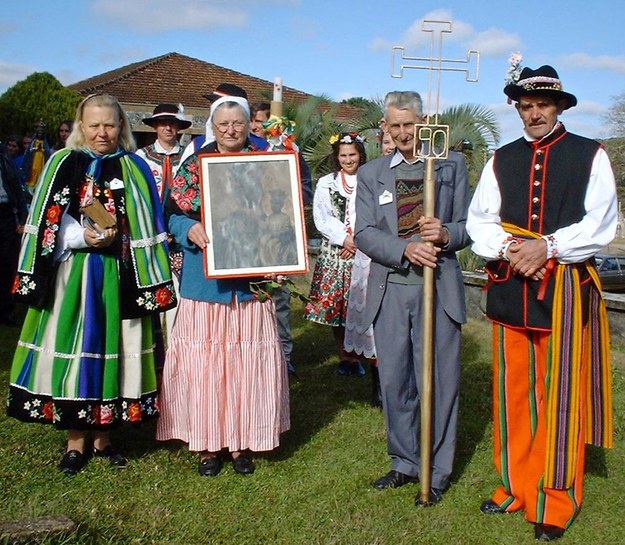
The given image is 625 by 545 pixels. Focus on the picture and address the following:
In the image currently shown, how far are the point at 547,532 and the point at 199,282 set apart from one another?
2.27 m

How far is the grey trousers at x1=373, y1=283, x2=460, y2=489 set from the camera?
438 centimetres

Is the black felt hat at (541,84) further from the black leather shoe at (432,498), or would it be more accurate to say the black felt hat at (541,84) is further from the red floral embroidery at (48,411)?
the red floral embroidery at (48,411)

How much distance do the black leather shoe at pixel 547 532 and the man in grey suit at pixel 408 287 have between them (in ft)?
1.95

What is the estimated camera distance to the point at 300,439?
212 inches

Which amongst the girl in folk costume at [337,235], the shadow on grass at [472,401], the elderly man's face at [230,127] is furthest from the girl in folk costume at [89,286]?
the girl in folk costume at [337,235]

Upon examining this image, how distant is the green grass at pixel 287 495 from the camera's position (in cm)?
394

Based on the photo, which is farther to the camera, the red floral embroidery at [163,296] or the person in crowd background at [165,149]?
the person in crowd background at [165,149]

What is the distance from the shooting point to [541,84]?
3799mm

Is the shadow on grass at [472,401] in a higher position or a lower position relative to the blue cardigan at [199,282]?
lower

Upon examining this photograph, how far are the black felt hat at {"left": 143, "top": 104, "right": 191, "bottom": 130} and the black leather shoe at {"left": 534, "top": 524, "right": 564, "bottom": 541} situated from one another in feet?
13.4

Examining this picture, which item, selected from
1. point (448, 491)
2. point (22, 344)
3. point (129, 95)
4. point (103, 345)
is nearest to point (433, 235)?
point (448, 491)

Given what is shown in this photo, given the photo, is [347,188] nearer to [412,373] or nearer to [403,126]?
[403,126]

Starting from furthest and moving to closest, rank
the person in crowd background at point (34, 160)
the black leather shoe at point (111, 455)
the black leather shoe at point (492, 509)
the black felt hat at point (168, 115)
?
the person in crowd background at point (34, 160)
the black felt hat at point (168, 115)
the black leather shoe at point (111, 455)
the black leather shoe at point (492, 509)

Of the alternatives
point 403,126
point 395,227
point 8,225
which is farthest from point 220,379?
point 8,225
